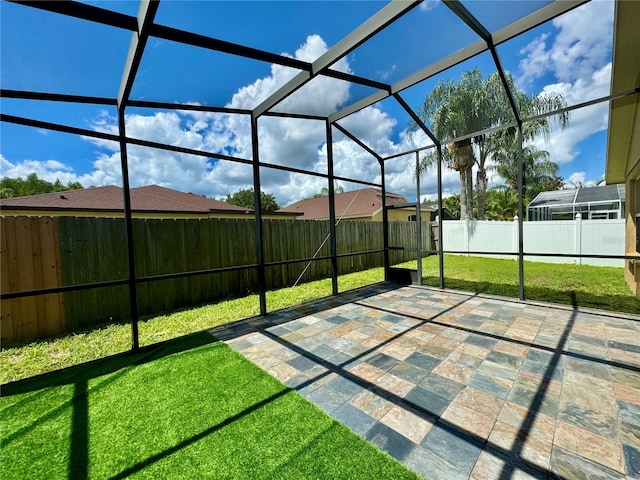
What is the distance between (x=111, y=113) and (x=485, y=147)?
14364 millimetres

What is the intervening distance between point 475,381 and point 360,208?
14.3m

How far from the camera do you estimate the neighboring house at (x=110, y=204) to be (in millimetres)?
7777

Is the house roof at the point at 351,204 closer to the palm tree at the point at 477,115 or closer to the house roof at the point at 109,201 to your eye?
the palm tree at the point at 477,115

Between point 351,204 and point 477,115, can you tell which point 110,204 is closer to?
point 477,115

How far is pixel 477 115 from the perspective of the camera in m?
5.90

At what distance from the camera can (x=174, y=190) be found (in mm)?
13414

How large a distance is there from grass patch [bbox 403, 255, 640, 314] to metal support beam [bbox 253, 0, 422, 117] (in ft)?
15.5

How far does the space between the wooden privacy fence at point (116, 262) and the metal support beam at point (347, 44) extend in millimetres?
2356

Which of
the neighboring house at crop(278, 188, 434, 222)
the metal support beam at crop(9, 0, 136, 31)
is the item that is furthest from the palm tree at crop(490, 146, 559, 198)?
the metal support beam at crop(9, 0, 136, 31)

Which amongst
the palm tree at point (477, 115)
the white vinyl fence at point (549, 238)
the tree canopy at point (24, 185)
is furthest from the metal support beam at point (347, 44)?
the tree canopy at point (24, 185)

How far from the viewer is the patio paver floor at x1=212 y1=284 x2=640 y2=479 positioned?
1.50 m

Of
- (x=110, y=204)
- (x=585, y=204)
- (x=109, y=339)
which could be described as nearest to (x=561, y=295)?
(x=109, y=339)

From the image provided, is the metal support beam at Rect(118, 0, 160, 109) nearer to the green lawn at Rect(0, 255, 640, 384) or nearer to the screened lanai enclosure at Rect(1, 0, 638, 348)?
the screened lanai enclosure at Rect(1, 0, 638, 348)

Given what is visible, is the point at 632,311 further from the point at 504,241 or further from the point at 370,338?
the point at 504,241
